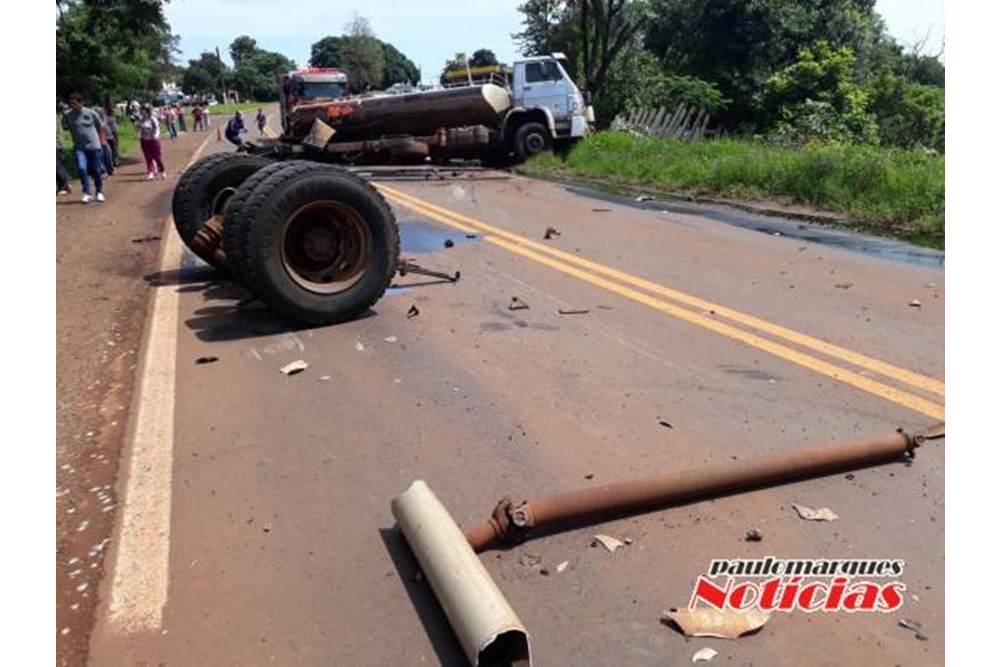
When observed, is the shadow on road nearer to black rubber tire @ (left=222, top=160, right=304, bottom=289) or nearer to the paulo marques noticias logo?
the paulo marques noticias logo

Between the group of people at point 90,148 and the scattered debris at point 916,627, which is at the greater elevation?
the group of people at point 90,148

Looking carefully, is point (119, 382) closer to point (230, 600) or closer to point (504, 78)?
point (230, 600)

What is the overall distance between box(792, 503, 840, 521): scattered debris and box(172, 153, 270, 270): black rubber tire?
5.81m

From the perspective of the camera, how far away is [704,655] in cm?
238

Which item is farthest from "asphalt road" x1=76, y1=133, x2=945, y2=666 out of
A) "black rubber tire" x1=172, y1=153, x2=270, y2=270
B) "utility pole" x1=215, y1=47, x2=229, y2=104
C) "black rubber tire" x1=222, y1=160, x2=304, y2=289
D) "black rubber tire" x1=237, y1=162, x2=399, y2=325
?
"utility pole" x1=215, y1=47, x2=229, y2=104

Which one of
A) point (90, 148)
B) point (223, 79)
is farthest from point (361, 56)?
point (90, 148)

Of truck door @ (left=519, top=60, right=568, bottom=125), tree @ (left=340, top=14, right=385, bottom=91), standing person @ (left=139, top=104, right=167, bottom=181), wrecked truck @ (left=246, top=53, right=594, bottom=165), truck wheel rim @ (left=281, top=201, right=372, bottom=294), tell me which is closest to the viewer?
truck wheel rim @ (left=281, top=201, right=372, bottom=294)

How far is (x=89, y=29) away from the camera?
21.1 metres

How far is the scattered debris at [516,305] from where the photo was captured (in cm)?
620

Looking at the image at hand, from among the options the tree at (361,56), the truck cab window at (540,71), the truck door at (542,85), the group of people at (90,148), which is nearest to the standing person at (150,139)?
the group of people at (90,148)

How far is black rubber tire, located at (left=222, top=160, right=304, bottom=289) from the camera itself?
5457mm

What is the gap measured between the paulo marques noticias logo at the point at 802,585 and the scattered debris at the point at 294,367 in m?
2.92

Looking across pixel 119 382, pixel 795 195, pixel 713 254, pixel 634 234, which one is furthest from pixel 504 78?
pixel 119 382

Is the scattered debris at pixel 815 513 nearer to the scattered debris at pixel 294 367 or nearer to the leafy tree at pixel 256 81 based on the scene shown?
the scattered debris at pixel 294 367
